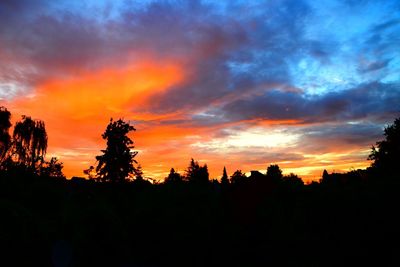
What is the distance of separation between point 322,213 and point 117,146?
60.1ft

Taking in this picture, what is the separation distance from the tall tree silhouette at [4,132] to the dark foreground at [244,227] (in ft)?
58.6

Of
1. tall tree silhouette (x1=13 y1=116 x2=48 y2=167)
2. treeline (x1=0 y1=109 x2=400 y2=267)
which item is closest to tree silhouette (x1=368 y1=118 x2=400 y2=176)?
treeline (x1=0 y1=109 x2=400 y2=267)

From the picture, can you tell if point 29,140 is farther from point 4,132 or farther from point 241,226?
point 241,226

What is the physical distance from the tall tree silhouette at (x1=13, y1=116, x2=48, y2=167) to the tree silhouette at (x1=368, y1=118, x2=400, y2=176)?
3354cm

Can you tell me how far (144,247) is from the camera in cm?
1456

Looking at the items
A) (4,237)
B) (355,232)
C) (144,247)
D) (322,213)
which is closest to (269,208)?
(322,213)

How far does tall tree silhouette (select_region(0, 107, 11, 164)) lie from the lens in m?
33.5

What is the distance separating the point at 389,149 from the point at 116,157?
27.4 meters

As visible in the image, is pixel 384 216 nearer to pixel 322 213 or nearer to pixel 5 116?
pixel 322 213

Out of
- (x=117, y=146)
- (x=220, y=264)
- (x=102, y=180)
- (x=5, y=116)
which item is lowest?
(x=220, y=264)

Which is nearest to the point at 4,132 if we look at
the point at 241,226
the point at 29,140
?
the point at 29,140

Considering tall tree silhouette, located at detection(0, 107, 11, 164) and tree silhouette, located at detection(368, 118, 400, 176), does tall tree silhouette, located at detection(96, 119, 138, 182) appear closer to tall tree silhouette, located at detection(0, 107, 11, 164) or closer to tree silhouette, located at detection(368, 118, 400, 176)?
tall tree silhouette, located at detection(0, 107, 11, 164)

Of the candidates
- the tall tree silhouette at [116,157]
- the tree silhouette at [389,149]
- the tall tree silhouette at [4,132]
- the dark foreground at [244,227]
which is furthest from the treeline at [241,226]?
the tree silhouette at [389,149]

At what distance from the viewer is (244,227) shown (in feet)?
46.8
